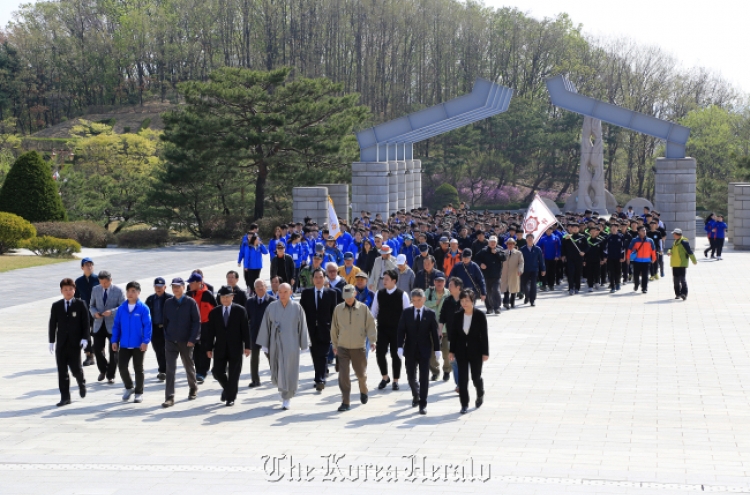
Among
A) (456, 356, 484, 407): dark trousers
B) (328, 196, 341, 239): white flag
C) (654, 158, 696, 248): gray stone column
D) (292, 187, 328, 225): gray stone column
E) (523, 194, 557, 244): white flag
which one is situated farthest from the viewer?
(292, 187, 328, 225): gray stone column

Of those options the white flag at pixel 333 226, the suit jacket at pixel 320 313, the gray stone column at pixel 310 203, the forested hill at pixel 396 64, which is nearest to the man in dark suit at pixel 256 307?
the suit jacket at pixel 320 313

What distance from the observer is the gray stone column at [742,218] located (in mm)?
A: 31156

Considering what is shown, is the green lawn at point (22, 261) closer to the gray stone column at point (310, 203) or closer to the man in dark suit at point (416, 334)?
the gray stone column at point (310, 203)

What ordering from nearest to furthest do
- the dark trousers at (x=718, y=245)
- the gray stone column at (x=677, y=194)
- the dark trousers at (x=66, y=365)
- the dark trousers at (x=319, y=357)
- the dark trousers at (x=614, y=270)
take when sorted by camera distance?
the dark trousers at (x=66, y=365) → the dark trousers at (x=319, y=357) → the dark trousers at (x=614, y=270) → the dark trousers at (x=718, y=245) → the gray stone column at (x=677, y=194)

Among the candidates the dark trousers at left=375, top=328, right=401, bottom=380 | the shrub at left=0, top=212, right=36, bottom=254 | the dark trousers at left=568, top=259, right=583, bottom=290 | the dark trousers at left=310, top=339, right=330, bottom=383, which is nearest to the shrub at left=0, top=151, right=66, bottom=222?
the shrub at left=0, top=212, right=36, bottom=254

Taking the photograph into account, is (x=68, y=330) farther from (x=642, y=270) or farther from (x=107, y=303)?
(x=642, y=270)

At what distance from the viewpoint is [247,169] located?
129ft

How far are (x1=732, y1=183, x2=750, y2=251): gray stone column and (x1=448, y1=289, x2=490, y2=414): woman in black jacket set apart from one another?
75.7 ft

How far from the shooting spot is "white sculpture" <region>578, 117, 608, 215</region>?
45.8m

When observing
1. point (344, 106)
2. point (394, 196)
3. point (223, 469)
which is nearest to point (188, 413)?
point (223, 469)

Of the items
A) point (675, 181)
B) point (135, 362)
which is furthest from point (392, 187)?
point (135, 362)

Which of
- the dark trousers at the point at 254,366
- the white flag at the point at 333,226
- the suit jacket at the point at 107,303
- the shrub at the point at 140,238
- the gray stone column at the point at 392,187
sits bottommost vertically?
the dark trousers at the point at 254,366

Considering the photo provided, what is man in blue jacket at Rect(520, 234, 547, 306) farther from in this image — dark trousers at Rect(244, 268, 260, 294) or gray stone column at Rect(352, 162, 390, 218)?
gray stone column at Rect(352, 162, 390, 218)

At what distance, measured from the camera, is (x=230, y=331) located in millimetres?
11172
